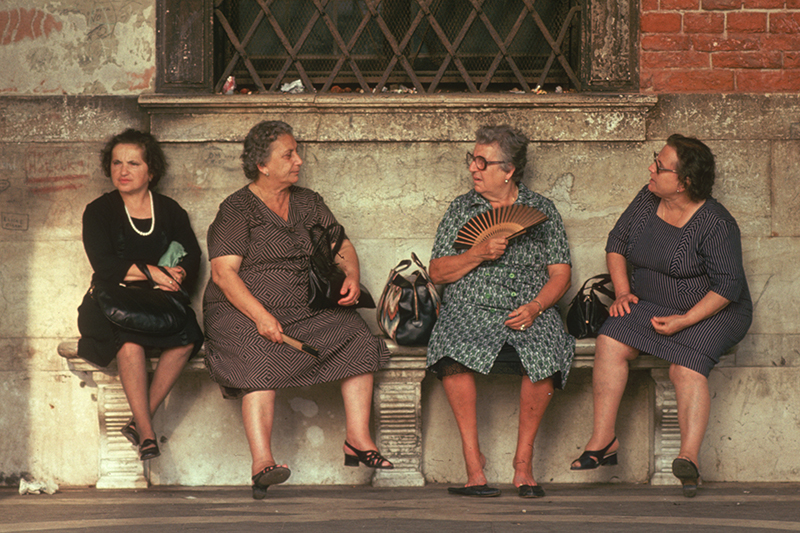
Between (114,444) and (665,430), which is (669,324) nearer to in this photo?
(665,430)

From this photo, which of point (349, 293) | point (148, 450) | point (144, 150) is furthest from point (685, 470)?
point (144, 150)

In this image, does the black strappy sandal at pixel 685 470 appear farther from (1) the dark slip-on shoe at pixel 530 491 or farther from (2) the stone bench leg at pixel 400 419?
(2) the stone bench leg at pixel 400 419

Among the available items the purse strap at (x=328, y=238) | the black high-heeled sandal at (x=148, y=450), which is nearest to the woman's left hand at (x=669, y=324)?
the purse strap at (x=328, y=238)

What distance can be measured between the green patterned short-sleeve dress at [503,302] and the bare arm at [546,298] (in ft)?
0.11

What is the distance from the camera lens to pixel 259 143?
14.8 ft

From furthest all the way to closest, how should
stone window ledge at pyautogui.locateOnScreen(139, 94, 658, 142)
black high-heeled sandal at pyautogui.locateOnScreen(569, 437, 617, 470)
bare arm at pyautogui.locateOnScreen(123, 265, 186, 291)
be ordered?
stone window ledge at pyautogui.locateOnScreen(139, 94, 658, 142), bare arm at pyautogui.locateOnScreen(123, 265, 186, 291), black high-heeled sandal at pyautogui.locateOnScreen(569, 437, 617, 470)

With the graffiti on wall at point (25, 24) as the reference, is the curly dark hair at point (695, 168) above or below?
below

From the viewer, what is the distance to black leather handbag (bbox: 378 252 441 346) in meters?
4.43

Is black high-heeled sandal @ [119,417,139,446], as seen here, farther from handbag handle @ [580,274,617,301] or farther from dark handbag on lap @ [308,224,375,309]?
handbag handle @ [580,274,617,301]

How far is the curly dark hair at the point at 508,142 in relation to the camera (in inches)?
176

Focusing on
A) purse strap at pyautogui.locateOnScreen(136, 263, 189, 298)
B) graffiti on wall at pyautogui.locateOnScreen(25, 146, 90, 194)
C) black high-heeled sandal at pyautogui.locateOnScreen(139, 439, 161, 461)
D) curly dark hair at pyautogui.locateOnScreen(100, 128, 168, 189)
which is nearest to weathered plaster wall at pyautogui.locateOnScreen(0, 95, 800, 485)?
graffiti on wall at pyautogui.locateOnScreen(25, 146, 90, 194)

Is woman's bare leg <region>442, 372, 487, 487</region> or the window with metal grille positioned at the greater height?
the window with metal grille

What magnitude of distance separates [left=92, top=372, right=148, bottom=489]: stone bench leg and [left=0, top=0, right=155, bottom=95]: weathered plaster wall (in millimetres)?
1659

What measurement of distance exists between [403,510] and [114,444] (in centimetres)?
163
